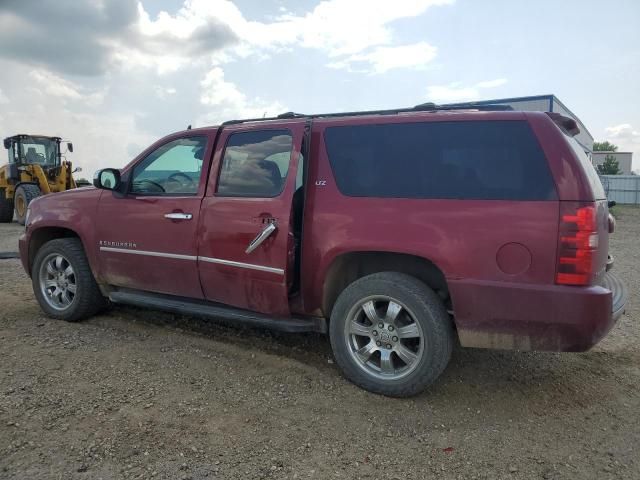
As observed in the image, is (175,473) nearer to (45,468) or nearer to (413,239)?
(45,468)

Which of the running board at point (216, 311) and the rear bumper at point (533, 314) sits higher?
the rear bumper at point (533, 314)

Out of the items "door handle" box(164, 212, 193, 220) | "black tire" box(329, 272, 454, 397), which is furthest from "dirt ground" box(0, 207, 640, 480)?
"door handle" box(164, 212, 193, 220)

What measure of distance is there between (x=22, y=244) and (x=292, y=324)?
3307 mm

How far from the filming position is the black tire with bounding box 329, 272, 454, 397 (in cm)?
322

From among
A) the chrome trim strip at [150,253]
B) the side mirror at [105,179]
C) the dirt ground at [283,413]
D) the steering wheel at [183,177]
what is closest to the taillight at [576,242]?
the dirt ground at [283,413]

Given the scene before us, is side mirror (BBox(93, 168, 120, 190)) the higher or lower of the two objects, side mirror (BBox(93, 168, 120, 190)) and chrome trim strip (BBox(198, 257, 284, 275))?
the higher

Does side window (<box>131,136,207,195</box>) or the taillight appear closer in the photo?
the taillight

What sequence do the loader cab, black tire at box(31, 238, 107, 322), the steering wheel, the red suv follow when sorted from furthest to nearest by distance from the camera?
the loader cab, black tire at box(31, 238, 107, 322), the steering wheel, the red suv

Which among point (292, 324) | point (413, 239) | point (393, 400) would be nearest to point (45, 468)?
point (292, 324)

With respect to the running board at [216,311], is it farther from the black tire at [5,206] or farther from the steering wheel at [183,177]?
the black tire at [5,206]

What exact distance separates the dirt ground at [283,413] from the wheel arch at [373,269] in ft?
2.08

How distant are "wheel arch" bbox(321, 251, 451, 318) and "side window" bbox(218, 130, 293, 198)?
0.74m

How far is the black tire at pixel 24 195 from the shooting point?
14766 millimetres

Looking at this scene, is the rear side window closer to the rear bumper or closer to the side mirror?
the rear bumper
